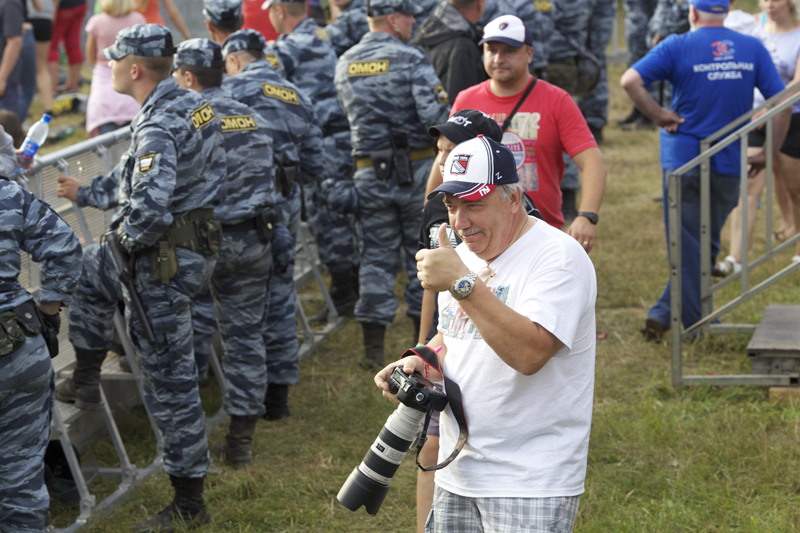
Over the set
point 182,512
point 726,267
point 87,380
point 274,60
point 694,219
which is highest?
point 274,60

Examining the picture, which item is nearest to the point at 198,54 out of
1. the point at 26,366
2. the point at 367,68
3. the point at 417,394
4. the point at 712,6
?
the point at 367,68

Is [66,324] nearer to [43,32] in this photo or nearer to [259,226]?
[259,226]

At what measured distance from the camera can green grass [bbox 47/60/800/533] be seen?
4.14 metres

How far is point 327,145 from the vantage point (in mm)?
7000

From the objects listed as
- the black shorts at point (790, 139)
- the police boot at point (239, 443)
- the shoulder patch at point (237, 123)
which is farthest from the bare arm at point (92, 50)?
the black shorts at point (790, 139)

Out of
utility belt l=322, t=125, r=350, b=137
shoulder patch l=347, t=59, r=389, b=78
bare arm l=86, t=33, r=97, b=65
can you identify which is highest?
bare arm l=86, t=33, r=97, b=65

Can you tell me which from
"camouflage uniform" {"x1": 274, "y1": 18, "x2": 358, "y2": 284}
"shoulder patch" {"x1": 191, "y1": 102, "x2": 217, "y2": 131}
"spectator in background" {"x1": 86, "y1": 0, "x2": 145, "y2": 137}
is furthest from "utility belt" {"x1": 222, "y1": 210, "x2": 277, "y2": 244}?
"spectator in background" {"x1": 86, "y1": 0, "x2": 145, "y2": 137}

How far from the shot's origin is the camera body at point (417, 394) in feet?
7.87

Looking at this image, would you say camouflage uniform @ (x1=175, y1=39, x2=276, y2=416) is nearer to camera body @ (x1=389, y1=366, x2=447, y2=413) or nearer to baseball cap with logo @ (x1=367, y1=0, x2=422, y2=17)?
baseball cap with logo @ (x1=367, y1=0, x2=422, y2=17)

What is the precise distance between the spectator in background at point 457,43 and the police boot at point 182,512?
3.36 m

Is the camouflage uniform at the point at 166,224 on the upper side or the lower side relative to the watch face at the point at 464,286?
lower

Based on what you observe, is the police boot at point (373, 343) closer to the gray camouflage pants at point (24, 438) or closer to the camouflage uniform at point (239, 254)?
the camouflage uniform at point (239, 254)

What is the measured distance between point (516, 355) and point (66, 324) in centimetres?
316

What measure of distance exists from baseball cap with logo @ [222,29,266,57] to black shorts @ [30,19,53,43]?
510 centimetres
